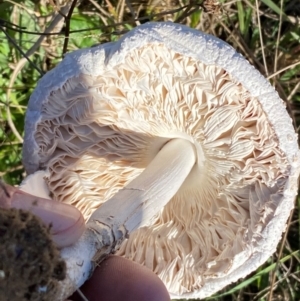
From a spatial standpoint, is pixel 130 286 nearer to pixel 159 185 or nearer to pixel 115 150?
pixel 159 185

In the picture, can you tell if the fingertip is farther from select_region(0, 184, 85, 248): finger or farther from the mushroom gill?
the mushroom gill

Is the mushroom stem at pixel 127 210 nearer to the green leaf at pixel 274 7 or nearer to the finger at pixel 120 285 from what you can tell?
the finger at pixel 120 285

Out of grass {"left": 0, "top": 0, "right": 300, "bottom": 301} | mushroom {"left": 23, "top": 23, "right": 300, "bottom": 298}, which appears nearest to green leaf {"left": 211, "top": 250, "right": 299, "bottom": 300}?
grass {"left": 0, "top": 0, "right": 300, "bottom": 301}

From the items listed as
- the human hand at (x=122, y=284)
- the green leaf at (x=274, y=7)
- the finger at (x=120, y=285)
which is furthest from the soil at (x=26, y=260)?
the green leaf at (x=274, y=7)

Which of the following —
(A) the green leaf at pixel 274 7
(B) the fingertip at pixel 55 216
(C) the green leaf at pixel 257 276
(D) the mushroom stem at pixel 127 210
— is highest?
(A) the green leaf at pixel 274 7

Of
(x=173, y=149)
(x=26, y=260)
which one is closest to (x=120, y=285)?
(x=173, y=149)

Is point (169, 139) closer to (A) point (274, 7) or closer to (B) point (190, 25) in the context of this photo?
(B) point (190, 25)
